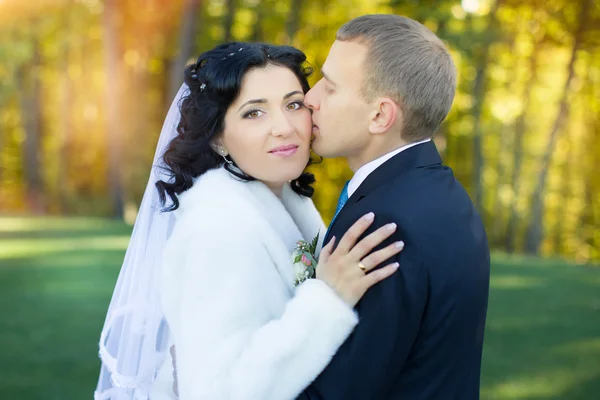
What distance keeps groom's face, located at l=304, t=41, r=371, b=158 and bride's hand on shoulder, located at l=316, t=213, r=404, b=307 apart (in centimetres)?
50

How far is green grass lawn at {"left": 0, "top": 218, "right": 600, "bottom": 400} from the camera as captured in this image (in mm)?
6695

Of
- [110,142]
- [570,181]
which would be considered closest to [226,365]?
[110,142]

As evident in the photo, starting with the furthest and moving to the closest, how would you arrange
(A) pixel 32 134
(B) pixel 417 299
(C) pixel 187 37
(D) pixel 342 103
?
(A) pixel 32 134
(C) pixel 187 37
(D) pixel 342 103
(B) pixel 417 299

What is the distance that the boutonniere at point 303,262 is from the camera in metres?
2.84

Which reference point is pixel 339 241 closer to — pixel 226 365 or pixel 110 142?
pixel 226 365

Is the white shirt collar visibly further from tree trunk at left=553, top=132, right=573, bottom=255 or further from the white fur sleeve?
tree trunk at left=553, top=132, right=573, bottom=255

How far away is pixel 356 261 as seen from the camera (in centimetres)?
246

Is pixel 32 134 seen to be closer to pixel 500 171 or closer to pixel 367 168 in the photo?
pixel 500 171

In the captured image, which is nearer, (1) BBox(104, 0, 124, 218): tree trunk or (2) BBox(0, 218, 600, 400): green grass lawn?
(2) BBox(0, 218, 600, 400): green grass lawn

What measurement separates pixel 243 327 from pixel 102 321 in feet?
22.6

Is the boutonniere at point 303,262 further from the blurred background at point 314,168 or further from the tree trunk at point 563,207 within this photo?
the tree trunk at point 563,207

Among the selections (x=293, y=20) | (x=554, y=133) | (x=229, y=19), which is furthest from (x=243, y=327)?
(x=554, y=133)

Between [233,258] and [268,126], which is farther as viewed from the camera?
[268,126]

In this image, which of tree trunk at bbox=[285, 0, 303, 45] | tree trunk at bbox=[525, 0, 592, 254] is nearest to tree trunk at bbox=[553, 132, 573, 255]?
tree trunk at bbox=[525, 0, 592, 254]
